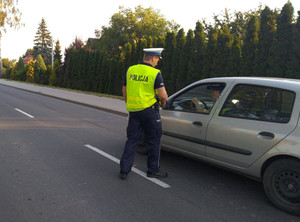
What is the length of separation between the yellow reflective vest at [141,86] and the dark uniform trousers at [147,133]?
11 centimetres

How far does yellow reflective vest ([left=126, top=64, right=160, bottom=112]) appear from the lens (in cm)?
435

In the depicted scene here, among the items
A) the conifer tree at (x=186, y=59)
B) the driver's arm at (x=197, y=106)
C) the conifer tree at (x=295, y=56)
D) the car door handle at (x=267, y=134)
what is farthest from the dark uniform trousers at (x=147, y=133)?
the conifer tree at (x=186, y=59)

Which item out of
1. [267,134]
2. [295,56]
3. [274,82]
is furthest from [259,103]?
[295,56]

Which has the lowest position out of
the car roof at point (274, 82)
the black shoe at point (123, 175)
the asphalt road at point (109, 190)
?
the asphalt road at point (109, 190)

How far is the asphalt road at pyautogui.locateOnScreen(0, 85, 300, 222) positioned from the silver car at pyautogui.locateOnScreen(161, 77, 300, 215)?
369mm

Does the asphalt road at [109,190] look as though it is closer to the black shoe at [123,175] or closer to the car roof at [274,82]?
the black shoe at [123,175]

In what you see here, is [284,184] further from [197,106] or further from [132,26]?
[132,26]

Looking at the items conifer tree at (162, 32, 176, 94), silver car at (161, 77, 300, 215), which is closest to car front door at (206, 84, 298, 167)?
silver car at (161, 77, 300, 215)

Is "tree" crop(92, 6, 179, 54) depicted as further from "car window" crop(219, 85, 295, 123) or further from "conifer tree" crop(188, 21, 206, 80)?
"car window" crop(219, 85, 295, 123)

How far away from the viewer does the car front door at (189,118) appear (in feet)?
15.2

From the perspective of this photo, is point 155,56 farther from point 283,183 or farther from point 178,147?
point 283,183

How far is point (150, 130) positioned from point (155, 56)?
42.8 inches

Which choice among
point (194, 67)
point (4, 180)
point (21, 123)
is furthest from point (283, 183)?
point (194, 67)

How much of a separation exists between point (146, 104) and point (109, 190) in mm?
1297
